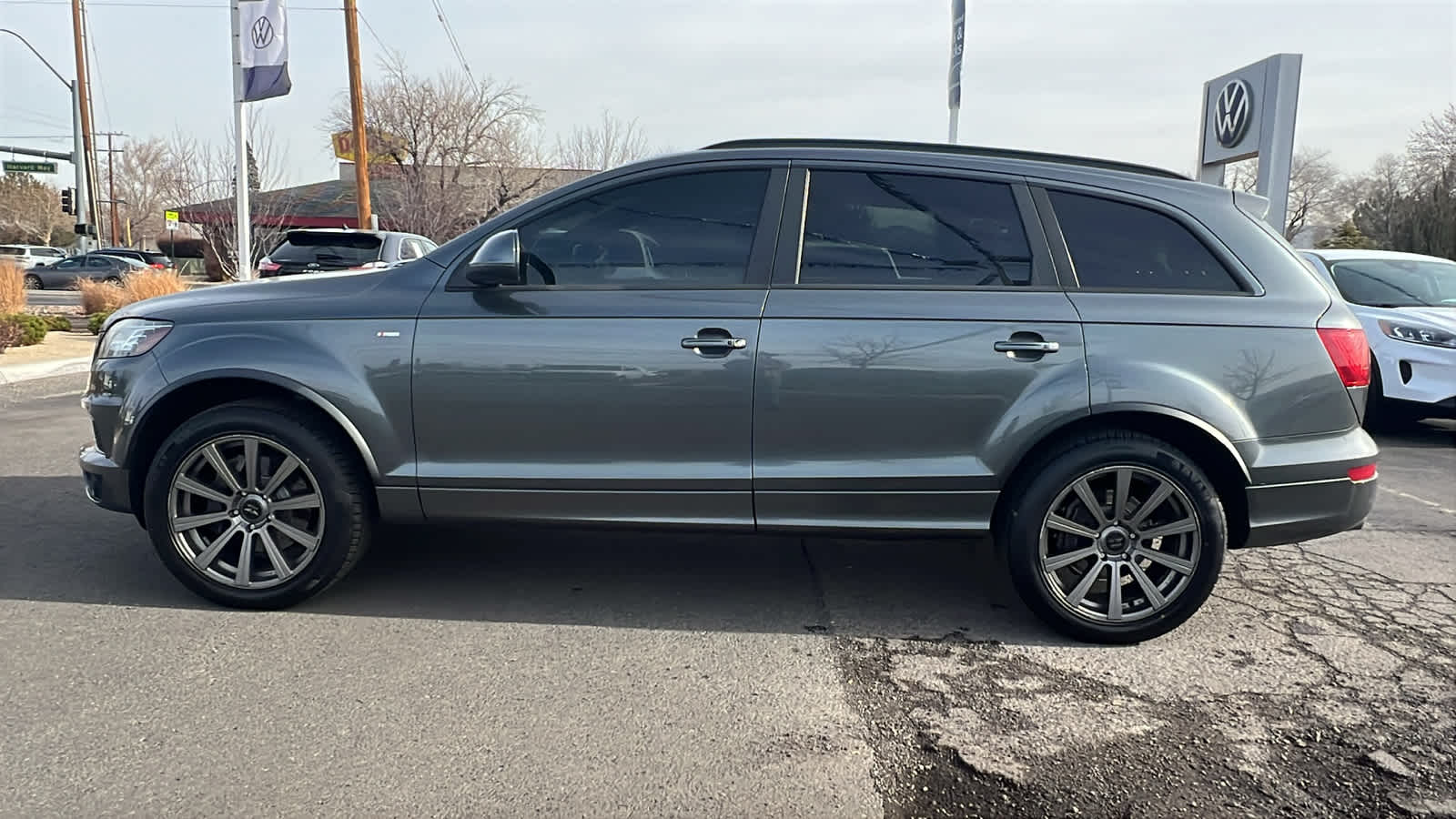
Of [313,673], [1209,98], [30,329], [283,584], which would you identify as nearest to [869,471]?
[313,673]

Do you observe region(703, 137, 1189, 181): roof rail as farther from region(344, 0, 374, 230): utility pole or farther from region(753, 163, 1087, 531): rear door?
region(344, 0, 374, 230): utility pole

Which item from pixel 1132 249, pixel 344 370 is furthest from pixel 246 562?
pixel 1132 249

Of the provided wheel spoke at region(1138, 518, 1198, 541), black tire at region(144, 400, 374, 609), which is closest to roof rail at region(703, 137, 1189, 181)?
wheel spoke at region(1138, 518, 1198, 541)

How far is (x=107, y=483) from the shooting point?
3.98 meters

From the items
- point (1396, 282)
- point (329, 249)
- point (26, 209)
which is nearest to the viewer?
point (1396, 282)

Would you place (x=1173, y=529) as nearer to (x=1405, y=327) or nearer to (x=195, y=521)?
(x=195, y=521)

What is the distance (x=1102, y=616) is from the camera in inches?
149

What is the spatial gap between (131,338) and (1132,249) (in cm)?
394

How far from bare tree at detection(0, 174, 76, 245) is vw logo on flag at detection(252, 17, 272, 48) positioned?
61715 mm

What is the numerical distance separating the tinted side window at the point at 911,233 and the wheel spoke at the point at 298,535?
2.14m

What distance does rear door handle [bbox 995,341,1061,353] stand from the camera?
144 inches

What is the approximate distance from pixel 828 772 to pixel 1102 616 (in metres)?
1.51

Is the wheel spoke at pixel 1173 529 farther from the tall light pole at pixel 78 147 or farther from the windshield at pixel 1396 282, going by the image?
the tall light pole at pixel 78 147

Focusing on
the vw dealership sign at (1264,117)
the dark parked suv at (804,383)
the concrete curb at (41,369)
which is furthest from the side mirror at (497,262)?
the vw dealership sign at (1264,117)
